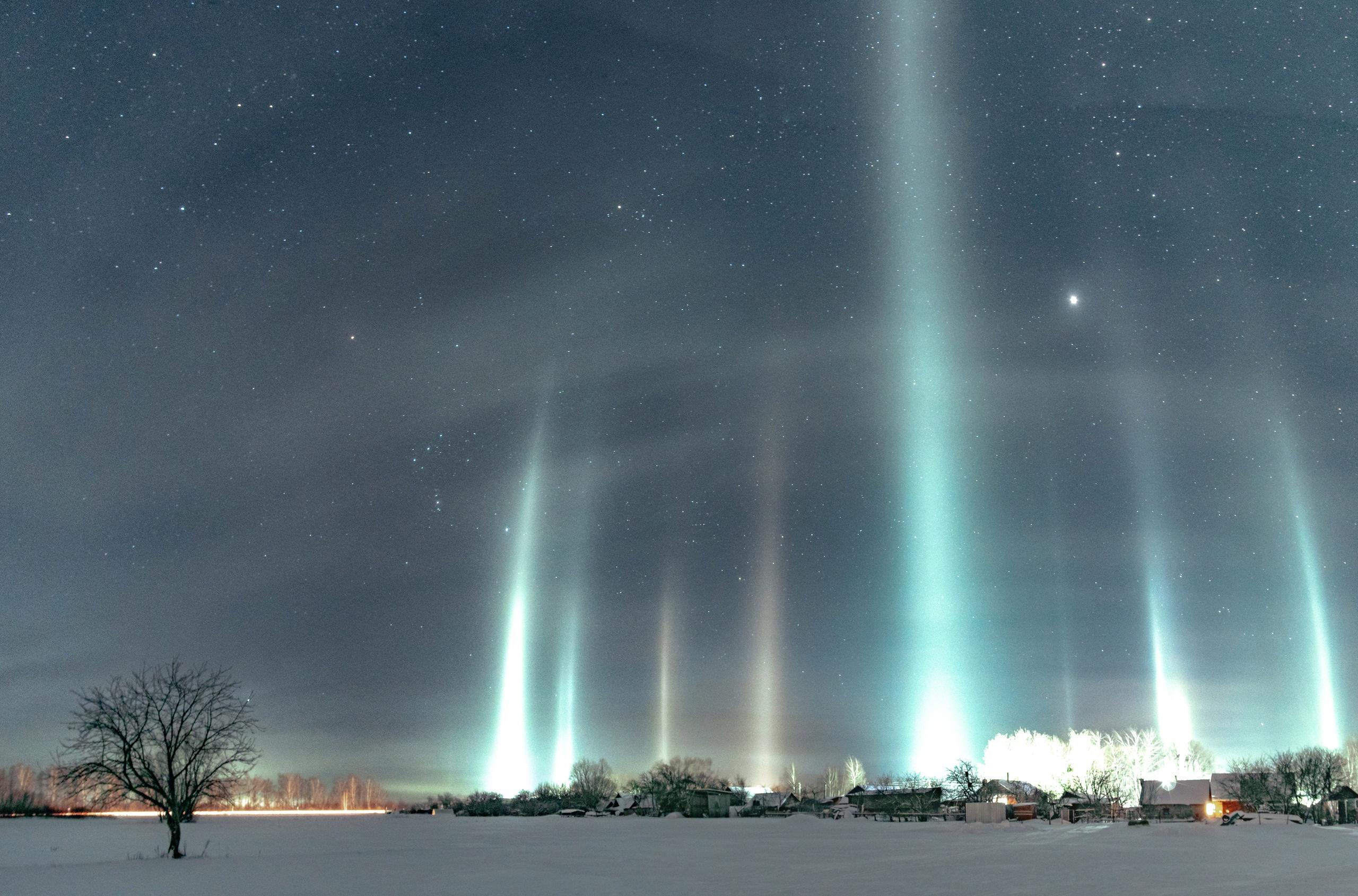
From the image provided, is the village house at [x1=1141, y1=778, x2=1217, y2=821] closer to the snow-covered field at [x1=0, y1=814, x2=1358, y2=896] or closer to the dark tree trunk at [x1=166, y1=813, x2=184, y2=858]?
the snow-covered field at [x1=0, y1=814, x2=1358, y2=896]

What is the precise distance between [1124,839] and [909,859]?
75.9 feet

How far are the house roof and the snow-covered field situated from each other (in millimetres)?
42913

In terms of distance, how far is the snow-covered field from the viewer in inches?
1095

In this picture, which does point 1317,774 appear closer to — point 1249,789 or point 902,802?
point 1249,789

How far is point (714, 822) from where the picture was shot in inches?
3856

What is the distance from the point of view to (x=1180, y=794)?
113000 mm

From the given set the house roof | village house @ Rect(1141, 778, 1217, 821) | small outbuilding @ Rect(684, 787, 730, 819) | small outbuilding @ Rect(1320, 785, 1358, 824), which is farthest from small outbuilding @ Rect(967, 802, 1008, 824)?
small outbuilding @ Rect(684, 787, 730, 819)

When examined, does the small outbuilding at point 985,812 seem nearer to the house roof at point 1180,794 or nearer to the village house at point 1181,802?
the village house at point 1181,802

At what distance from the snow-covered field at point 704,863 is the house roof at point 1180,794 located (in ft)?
Result: 141

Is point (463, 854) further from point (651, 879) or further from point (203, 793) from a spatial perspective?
point (651, 879)

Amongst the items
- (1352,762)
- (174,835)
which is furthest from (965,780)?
(174,835)

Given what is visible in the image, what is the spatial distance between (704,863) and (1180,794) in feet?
322

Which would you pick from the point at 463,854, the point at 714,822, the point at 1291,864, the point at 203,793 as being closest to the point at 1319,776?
the point at 714,822

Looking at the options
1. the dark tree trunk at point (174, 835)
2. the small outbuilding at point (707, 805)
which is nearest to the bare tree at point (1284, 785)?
the small outbuilding at point (707, 805)
